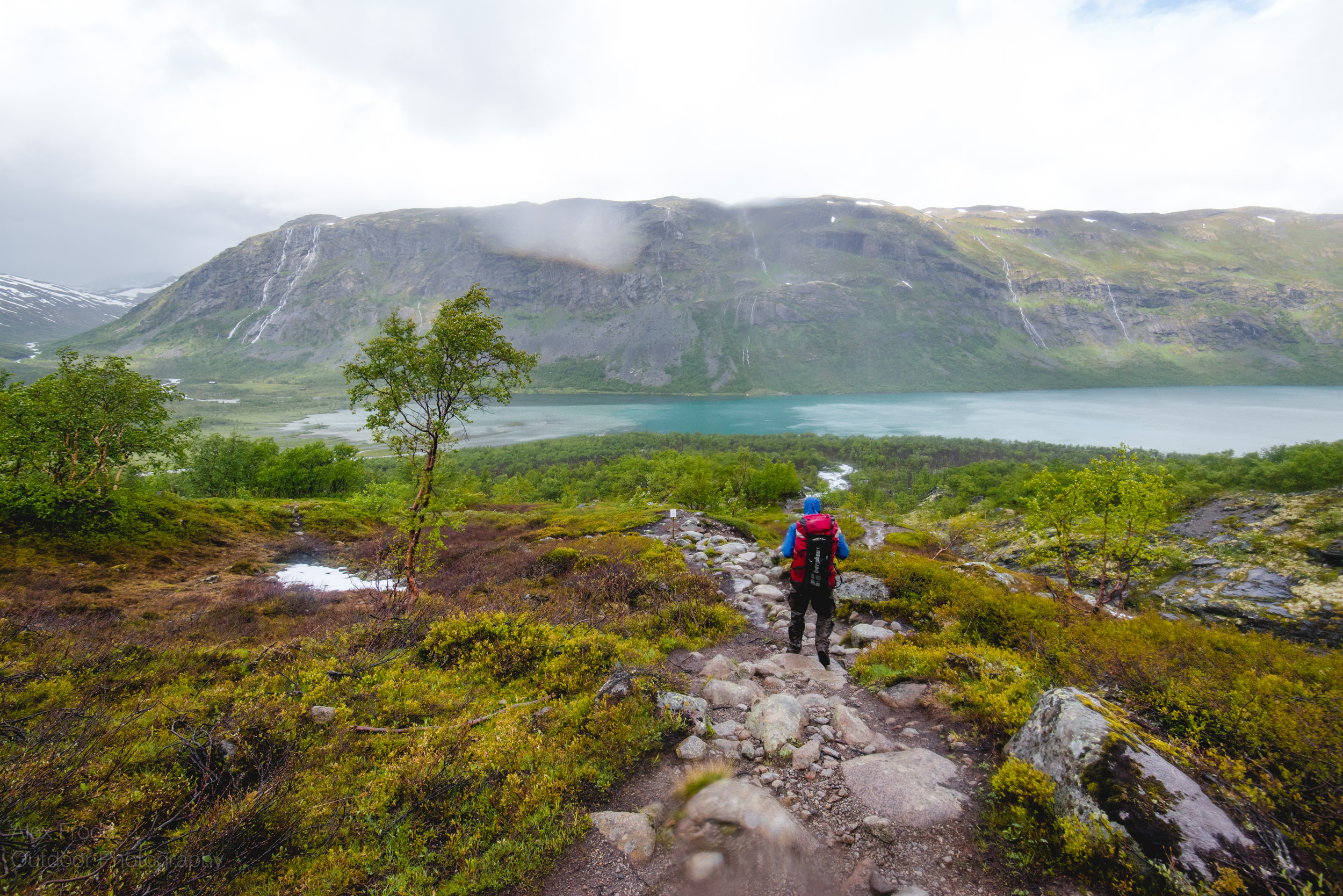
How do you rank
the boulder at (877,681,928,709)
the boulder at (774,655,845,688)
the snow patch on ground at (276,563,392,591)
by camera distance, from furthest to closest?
the snow patch on ground at (276,563,392,591) < the boulder at (774,655,845,688) < the boulder at (877,681,928,709)

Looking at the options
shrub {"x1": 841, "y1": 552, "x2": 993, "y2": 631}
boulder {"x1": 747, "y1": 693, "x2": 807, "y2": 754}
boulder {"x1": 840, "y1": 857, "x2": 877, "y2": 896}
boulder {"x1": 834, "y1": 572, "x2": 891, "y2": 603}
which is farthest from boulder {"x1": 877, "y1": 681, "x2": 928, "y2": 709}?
boulder {"x1": 834, "y1": 572, "x2": 891, "y2": 603}

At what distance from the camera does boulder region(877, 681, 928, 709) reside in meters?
6.86

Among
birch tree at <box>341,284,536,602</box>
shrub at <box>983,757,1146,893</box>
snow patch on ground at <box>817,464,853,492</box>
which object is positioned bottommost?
snow patch on ground at <box>817,464,853,492</box>

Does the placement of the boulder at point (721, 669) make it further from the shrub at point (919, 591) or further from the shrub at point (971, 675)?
the shrub at point (919, 591)

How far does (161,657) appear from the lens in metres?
7.57

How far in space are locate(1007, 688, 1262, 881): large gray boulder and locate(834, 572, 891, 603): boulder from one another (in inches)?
245

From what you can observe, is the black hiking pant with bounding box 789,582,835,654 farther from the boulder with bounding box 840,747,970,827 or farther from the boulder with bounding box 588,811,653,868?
the boulder with bounding box 588,811,653,868

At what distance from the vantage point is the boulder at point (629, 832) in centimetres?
421

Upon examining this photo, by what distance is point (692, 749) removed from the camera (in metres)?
5.65

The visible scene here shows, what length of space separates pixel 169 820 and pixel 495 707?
3.48 meters

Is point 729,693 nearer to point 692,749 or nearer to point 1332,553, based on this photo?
point 692,749

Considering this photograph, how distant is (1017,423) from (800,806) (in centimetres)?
→ 18466

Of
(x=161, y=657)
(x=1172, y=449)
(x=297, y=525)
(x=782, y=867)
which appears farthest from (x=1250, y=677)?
(x=1172, y=449)

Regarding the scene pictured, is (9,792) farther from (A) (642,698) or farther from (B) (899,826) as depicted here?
(B) (899,826)
